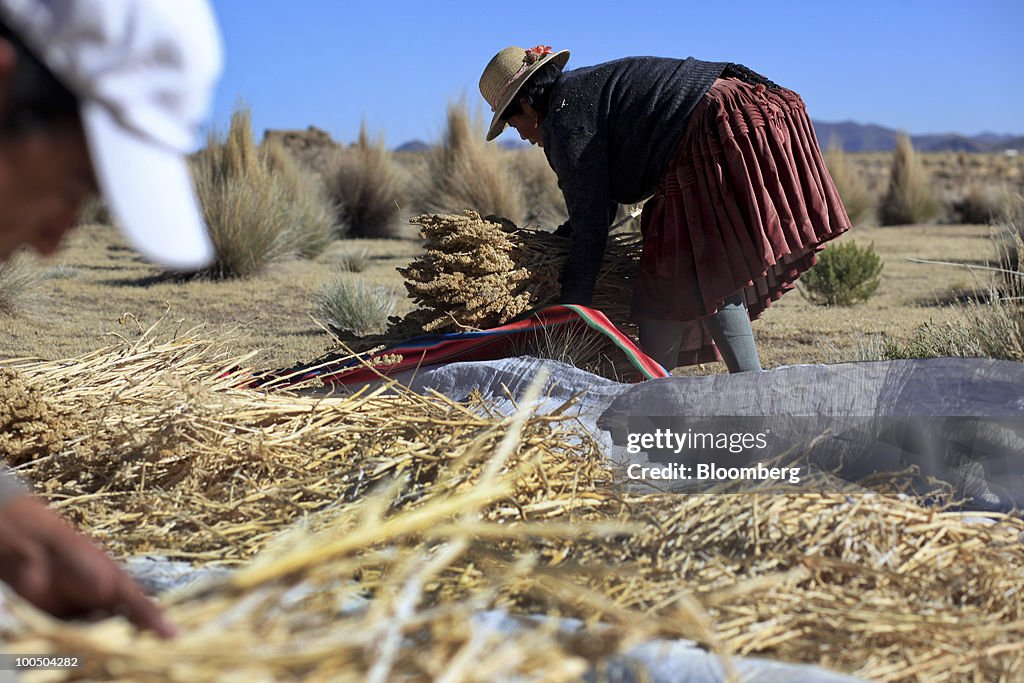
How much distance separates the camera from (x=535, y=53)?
11.3ft

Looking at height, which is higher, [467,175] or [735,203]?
[467,175]

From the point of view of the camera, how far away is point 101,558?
3.11ft

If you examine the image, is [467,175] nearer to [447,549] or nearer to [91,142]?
[447,549]

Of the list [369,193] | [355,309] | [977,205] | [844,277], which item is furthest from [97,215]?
[977,205]

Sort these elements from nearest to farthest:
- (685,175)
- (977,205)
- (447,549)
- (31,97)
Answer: (31,97) → (447,549) → (685,175) → (977,205)

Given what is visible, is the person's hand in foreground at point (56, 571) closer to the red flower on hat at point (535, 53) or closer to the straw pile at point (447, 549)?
the straw pile at point (447, 549)

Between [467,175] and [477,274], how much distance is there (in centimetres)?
604

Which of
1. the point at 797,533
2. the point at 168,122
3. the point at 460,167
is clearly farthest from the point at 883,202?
the point at 168,122

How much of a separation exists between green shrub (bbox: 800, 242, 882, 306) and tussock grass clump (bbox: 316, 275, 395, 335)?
3.13 meters

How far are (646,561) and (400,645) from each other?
679 mm

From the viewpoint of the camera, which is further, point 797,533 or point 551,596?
point 797,533

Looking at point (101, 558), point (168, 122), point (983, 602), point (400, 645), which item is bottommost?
point (983, 602)

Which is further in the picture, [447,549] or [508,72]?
[508,72]

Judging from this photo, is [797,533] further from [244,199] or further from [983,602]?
[244,199]
